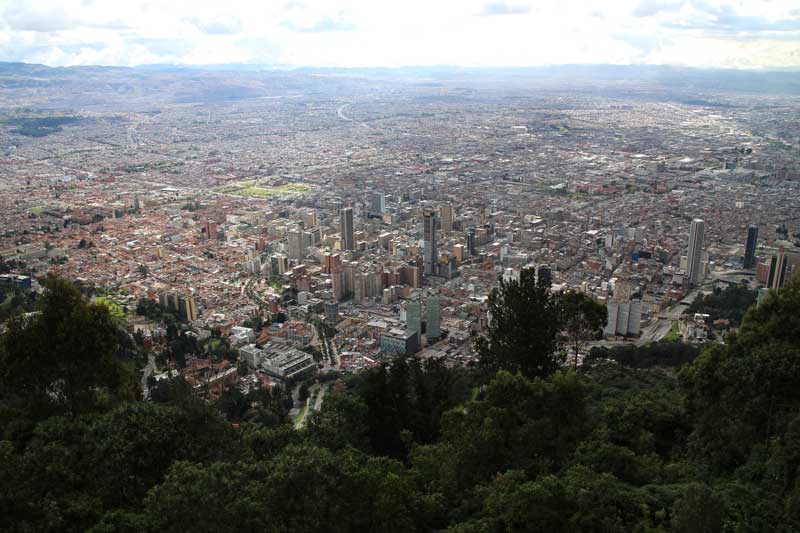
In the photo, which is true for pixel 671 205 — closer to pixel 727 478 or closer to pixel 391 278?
pixel 391 278

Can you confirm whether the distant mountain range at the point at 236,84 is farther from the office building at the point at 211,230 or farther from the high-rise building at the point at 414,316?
the high-rise building at the point at 414,316

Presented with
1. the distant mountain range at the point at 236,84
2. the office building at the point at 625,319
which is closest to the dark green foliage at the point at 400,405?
the office building at the point at 625,319

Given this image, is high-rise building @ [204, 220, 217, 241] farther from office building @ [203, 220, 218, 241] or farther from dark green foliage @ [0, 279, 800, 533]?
dark green foliage @ [0, 279, 800, 533]

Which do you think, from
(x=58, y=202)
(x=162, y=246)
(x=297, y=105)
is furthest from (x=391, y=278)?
(x=297, y=105)

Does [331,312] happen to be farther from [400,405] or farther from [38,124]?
[38,124]

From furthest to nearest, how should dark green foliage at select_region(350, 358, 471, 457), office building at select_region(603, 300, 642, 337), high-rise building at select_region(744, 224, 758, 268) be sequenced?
high-rise building at select_region(744, 224, 758, 268) → office building at select_region(603, 300, 642, 337) → dark green foliage at select_region(350, 358, 471, 457)

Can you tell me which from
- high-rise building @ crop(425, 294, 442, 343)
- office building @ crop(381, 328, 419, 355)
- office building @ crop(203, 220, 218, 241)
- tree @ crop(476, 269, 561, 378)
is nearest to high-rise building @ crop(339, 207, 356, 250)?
office building @ crop(203, 220, 218, 241)
